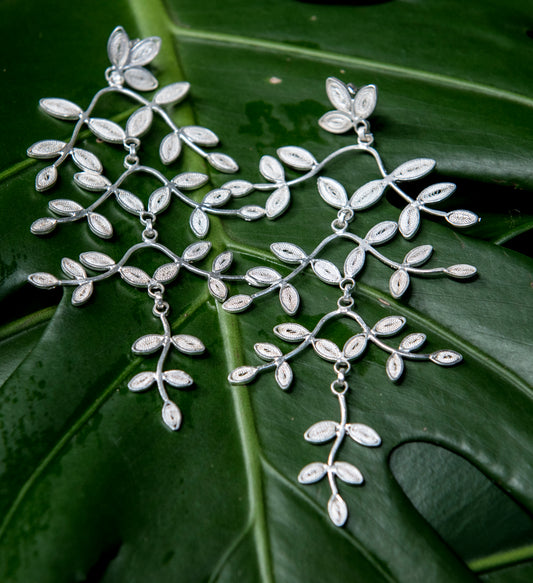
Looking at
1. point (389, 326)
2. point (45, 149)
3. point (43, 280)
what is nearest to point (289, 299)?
point (389, 326)

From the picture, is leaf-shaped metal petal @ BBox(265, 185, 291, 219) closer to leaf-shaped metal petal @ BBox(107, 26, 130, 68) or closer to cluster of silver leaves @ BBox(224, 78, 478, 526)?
cluster of silver leaves @ BBox(224, 78, 478, 526)

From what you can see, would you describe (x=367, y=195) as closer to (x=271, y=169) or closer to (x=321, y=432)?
(x=271, y=169)

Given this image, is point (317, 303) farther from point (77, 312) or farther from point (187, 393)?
point (77, 312)

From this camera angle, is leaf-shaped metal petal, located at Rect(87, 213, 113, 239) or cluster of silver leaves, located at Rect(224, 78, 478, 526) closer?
cluster of silver leaves, located at Rect(224, 78, 478, 526)

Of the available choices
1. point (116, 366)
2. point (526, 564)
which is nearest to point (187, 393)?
point (116, 366)

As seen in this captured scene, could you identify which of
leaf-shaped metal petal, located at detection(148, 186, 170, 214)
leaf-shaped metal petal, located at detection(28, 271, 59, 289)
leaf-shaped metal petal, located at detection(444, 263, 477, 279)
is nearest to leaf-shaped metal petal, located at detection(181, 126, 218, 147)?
leaf-shaped metal petal, located at detection(148, 186, 170, 214)
